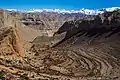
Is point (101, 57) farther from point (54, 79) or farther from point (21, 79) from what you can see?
point (21, 79)

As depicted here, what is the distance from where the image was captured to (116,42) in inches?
3115

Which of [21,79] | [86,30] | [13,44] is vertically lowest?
[21,79]

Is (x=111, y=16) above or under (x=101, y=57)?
above

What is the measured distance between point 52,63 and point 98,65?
27.2 feet

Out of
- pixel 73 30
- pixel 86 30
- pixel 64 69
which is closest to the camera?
pixel 64 69

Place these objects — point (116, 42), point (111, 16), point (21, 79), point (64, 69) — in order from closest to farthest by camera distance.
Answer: point (21, 79) → point (64, 69) → point (116, 42) → point (111, 16)

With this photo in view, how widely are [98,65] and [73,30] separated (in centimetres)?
6151

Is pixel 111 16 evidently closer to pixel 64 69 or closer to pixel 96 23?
pixel 96 23

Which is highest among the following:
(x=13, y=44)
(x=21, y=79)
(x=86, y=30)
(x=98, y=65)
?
(x=86, y=30)

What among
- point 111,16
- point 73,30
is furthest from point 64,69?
point 73,30

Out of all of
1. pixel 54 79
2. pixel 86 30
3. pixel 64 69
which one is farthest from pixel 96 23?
pixel 54 79

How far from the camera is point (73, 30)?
116 metres

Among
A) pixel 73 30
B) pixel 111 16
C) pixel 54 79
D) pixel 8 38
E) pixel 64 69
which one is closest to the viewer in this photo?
pixel 54 79

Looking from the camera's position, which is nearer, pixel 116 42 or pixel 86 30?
pixel 116 42
